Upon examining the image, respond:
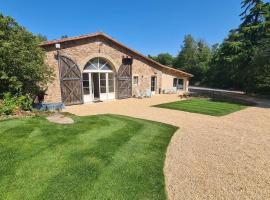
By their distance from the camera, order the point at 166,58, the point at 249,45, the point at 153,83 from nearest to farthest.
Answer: the point at 153,83 < the point at 249,45 < the point at 166,58

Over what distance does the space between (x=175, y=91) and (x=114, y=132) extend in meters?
16.3

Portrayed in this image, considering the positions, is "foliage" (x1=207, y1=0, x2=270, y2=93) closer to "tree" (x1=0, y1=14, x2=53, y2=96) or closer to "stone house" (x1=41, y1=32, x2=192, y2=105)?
"stone house" (x1=41, y1=32, x2=192, y2=105)

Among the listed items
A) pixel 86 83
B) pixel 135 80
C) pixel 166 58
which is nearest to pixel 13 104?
pixel 86 83

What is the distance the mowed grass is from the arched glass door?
24.8ft

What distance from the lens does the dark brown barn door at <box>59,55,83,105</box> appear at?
41.1 feet

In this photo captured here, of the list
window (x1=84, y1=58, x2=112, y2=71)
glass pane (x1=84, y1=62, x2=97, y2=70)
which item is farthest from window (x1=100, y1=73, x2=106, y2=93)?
glass pane (x1=84, y1=62, x2=97, y2=70)

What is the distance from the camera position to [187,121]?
8492 millimetres

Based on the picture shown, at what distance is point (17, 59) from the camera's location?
26.8ft

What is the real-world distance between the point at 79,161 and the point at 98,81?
11120 mm

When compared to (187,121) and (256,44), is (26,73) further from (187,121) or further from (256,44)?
(256,44)

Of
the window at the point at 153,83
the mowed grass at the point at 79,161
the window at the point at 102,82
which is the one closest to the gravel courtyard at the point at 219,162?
the mowed grass at the point at 79,161

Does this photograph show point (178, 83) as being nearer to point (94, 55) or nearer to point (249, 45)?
point (249, 45)

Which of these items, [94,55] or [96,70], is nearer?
[94,55]

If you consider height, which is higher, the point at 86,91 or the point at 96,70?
the point at 96,70
